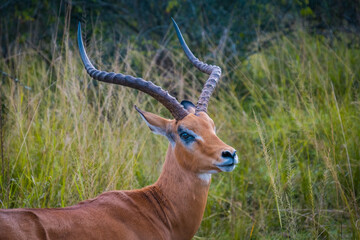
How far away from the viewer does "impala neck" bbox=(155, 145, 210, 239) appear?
3.63 metres

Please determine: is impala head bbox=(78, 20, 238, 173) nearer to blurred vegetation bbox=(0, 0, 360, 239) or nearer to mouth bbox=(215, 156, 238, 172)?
mouth bbox=(215, 156, 238, 172)

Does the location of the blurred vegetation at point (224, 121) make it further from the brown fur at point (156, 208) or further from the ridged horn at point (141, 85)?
the ridged horn at point (141, 85)

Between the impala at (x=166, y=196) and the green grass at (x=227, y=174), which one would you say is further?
the green grass at (x=227, y=174)

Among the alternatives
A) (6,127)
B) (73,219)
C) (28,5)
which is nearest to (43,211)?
(73,219)

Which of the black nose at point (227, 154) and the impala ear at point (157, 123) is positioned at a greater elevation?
the impala ear at point (157, 123)

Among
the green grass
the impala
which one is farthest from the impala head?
the green grass

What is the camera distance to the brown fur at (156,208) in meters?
3.03

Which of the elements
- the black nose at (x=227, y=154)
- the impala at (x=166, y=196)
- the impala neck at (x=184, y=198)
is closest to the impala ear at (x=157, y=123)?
the impala at (x=166, y=196)

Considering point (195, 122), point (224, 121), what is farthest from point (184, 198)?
point (224, 121)

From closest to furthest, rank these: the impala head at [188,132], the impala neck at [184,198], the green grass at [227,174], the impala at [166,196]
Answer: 1. the impala at [166,196]
2. the impala head at [188,132]
3. the impala neck at [184,198]
4. the green grass at [227,174]

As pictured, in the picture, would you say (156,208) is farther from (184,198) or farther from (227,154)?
(227,154)

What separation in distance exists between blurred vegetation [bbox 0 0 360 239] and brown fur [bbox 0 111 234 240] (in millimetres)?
704

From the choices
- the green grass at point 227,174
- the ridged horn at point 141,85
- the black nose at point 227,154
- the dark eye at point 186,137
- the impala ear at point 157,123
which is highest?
the ridged horn at point 141,85

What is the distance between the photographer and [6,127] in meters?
5.53
